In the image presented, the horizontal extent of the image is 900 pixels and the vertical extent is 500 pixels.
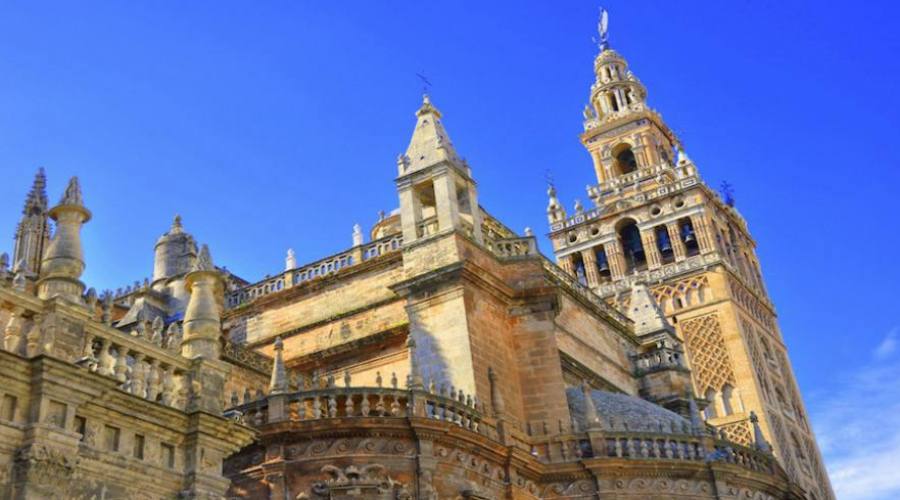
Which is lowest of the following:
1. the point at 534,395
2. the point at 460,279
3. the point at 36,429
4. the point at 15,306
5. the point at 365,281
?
the point at 36,429

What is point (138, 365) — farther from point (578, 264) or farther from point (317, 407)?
point (578, 264)

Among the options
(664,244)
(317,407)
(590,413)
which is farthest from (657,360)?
(664,244)

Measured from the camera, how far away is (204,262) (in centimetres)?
1173

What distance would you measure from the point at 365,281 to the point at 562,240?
3200 centimetres

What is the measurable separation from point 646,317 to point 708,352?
50.9 feet

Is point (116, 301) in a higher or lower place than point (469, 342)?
higher

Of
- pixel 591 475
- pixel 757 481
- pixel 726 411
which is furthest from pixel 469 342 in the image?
pixel 726 411

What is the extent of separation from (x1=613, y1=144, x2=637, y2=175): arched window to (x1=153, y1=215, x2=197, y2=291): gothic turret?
108 feet

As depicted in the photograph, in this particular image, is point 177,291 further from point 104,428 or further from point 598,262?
point 598,262

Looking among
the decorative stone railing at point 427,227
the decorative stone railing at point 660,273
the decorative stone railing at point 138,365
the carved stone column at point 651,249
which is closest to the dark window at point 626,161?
the carved stone column at point 651,249

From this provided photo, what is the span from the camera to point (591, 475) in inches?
789

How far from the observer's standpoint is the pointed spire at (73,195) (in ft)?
32.9

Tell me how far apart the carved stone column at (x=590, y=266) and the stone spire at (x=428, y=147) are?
2933 cm

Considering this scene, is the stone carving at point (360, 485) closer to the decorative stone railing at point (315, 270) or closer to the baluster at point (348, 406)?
the baluster at point (348, 406)
